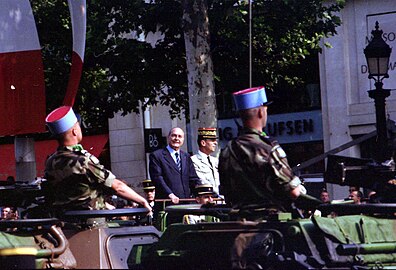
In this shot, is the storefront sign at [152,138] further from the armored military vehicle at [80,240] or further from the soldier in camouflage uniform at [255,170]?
the soldier in camouflage uniform at [255,170]

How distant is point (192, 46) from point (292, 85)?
668 cm

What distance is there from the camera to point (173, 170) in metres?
13.5

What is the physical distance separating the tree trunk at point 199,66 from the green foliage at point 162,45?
2.07 feet

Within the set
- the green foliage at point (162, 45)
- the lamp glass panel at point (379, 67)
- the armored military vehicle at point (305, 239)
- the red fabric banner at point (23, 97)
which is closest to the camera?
the armored military vehicle at point (305, 239)

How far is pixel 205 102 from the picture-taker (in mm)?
20391

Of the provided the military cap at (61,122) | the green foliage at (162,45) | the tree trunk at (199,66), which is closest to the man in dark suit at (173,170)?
the military cap at (61,122)

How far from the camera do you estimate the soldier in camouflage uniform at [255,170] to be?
332 inches

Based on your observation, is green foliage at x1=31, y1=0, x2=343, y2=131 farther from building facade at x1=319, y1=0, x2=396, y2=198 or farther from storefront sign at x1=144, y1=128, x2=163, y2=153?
storefront sign at x1=144, y1=128, x2=163, y2=153

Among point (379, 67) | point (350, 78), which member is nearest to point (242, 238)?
point (379, 67)

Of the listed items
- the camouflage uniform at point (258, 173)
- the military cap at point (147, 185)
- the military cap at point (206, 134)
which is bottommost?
the military cap at point (147, 185)

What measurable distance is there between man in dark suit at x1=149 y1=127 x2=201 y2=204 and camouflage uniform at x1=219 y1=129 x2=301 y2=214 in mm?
4683

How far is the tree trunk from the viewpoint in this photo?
20375 millimetres

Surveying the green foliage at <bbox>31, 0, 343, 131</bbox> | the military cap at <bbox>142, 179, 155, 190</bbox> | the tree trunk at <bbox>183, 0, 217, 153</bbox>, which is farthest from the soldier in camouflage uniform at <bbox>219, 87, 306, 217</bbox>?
the green foliage at <bbox>31, 0, 343, 131</bbox>

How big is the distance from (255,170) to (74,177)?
1.53 meters
